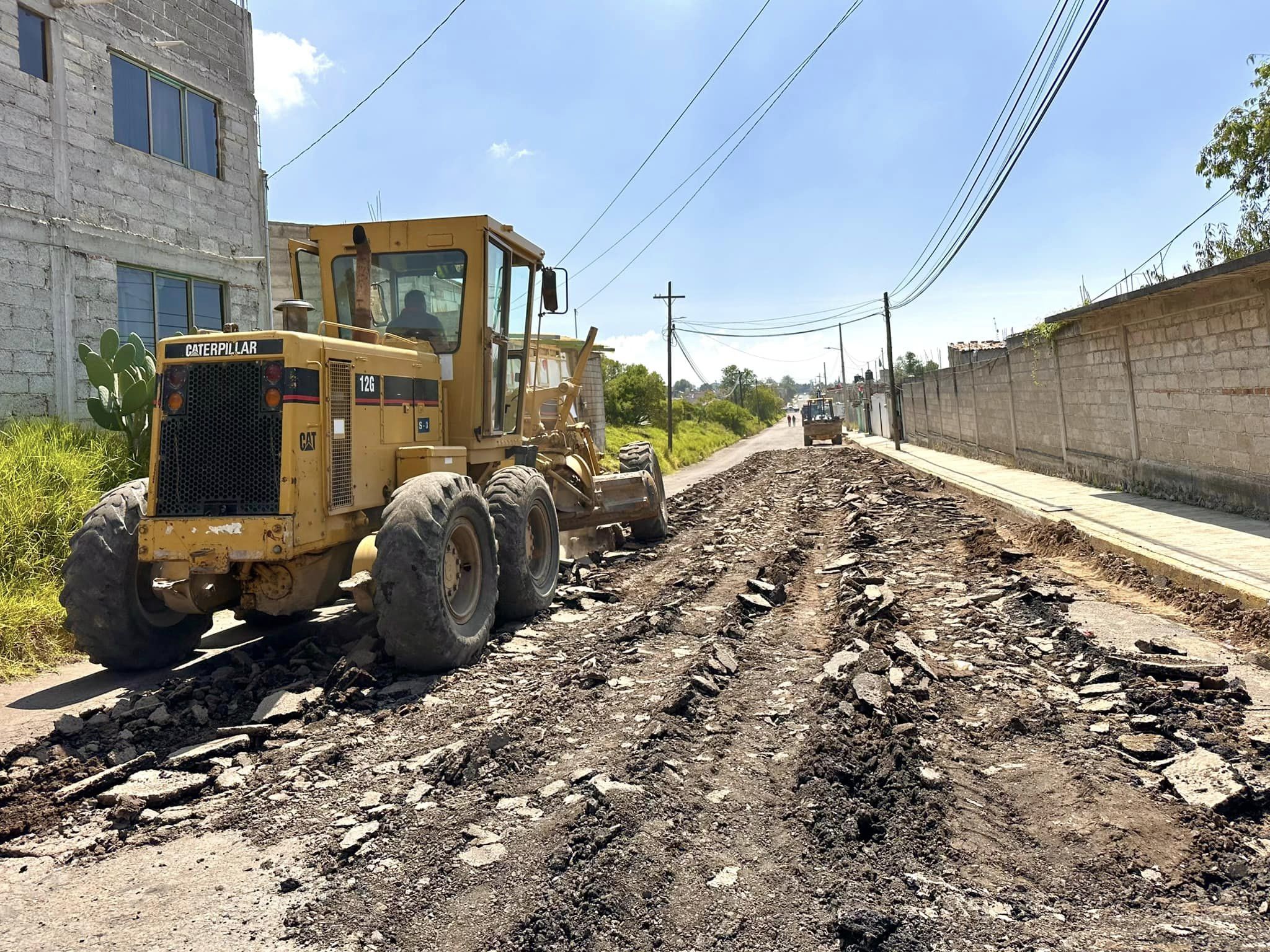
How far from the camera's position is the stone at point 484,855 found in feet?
11.0

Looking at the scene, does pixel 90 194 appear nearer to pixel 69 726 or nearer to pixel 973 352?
pixel 69 726

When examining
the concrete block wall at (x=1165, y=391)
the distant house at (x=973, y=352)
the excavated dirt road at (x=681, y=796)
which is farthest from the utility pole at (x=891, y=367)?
the excavated dirt road at (x=681, y=796)

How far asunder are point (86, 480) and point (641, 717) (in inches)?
306

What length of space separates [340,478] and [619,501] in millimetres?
5178

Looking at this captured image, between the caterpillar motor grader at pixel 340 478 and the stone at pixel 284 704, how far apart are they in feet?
1.96

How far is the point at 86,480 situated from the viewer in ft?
31.0

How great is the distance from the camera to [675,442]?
1543 inches

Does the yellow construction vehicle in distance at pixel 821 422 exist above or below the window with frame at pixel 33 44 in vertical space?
below

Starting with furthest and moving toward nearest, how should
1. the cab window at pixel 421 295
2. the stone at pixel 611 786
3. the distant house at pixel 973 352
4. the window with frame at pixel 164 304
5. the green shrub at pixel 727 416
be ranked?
the green shrub at pixel 727 416
the distant house at pixel 973 352
the window with frame at pixel 164 304
the cab window at pixel 421 295
the stone at pixel 611 786

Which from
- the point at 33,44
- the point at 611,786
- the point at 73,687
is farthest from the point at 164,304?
the point at 611,786

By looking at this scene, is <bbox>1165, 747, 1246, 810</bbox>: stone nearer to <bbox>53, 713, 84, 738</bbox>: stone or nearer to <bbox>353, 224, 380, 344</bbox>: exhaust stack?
<bbox>53, 713, 84, 738</bbox>: stone

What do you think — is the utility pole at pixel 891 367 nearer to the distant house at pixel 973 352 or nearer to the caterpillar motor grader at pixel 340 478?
the distant house at pixel 973 352

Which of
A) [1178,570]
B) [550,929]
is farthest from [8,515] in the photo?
[1178,570]

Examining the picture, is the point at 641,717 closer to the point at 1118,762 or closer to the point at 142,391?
the point at 1118,762
